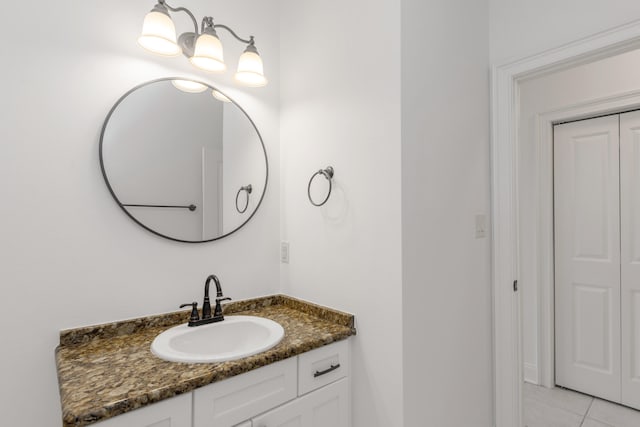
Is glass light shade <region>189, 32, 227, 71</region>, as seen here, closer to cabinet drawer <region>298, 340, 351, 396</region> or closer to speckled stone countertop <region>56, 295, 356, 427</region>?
speckled stone countertop <region>56, 295, 356, 427</region>

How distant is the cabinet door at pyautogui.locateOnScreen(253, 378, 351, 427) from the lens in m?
1.13

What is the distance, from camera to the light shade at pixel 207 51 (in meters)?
1.34

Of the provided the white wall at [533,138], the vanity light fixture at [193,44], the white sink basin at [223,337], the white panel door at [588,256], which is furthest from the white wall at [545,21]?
the white sink basin at [223,337]

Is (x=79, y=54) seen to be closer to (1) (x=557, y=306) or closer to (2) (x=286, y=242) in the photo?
(2) (x=286, y=242)

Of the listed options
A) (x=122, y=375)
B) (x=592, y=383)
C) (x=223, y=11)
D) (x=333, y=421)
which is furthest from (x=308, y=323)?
(x=592, y=383)

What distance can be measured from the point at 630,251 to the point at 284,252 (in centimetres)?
232

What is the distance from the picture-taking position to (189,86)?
1521 mm

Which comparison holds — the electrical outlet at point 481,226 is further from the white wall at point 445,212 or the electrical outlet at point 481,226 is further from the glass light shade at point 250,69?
the glass light shade at point 250,69

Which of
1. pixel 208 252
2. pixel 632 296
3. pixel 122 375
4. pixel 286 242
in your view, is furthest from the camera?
pixel 632 296

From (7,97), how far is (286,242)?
1258mm

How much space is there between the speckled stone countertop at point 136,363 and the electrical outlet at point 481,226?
789mm

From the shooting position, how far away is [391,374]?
Result: 1.27 m

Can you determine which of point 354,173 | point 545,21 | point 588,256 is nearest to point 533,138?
point 588,256

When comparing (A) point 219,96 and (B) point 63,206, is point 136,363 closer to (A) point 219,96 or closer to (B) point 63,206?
(B) point 63,206
